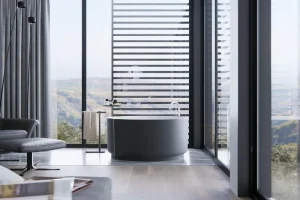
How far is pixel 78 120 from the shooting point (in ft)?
23.7

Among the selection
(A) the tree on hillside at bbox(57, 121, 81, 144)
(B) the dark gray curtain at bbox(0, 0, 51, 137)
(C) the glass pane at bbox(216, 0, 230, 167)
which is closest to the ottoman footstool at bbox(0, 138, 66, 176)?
(C) the glass pane at bbox(216, 0, 230, 167)

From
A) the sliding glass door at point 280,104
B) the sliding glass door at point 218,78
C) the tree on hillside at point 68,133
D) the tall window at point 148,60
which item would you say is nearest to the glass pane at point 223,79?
the sliding glass door at point 218,78

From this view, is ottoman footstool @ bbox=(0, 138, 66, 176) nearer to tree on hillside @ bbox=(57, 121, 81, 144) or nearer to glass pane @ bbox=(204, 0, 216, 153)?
glass pane @ bbox=(204, 0, 216, 153)

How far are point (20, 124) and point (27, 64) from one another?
1627mm

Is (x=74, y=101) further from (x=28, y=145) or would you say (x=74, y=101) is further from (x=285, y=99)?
(x=285, y=99)

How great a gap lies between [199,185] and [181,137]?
1.79 metres

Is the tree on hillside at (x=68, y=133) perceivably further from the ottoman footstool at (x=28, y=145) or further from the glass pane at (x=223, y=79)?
the glass pane at (x=223, y=79)

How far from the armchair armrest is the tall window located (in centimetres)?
196

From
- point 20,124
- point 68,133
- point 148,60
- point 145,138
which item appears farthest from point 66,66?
point 145,138

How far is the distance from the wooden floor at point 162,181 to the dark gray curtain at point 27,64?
7.09 ft

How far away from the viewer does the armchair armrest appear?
5.49 metres

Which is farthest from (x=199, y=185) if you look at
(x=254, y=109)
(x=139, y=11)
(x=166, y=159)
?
(x=139, y=11)

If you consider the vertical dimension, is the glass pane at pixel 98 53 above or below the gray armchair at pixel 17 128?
above

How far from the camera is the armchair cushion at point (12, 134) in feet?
16.7
